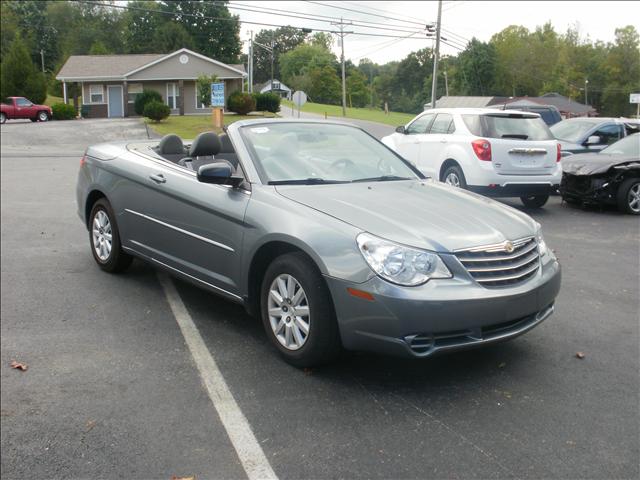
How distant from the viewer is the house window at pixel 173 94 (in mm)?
53219

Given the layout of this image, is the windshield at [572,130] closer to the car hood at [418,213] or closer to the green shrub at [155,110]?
the car hood at [418,213]

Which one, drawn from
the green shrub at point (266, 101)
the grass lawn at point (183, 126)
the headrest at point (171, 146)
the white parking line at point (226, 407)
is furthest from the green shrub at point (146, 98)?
the white parking line at point (226, 407)

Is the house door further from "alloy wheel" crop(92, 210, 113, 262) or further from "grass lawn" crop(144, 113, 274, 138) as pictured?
"alloy wheel" crop(92, 210, 113, 262)

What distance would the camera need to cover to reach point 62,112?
154 ft

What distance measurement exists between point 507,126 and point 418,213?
23.3 feet

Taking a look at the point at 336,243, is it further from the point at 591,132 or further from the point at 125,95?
the point at 125,95

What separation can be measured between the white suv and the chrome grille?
644cm

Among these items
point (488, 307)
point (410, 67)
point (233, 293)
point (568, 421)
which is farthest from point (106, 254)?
point (410, 67)

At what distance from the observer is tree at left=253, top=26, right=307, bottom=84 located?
8344 centimetres

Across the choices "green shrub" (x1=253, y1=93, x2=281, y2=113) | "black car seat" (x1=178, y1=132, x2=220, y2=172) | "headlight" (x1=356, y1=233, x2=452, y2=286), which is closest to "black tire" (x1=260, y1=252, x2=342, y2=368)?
"headlight" (x1=356, y1=233, x2=452, y2=286)

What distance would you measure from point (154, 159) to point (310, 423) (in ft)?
10.4

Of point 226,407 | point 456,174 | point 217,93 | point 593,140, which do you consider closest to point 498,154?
point 456,174

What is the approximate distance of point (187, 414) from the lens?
365 cm

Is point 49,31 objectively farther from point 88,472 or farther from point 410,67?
point 88,472
